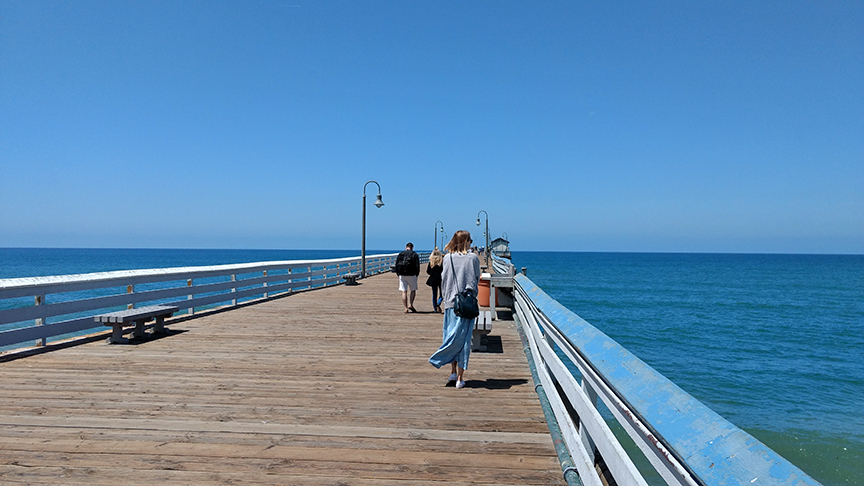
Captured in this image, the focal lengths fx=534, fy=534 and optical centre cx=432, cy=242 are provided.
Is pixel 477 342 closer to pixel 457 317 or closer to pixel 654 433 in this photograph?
pixel 457 317

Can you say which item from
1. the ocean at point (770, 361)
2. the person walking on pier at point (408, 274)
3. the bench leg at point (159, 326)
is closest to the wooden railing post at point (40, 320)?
the bench leg at point (159, 326)

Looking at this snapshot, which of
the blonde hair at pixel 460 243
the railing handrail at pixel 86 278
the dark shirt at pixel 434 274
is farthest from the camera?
the dark shirt at pixel 434 274

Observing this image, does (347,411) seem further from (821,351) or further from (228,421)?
(821,351)

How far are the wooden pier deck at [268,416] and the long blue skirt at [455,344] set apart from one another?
0.32 metres

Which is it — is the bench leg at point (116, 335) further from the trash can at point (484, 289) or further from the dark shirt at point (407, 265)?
the trash can at point (484, 289)


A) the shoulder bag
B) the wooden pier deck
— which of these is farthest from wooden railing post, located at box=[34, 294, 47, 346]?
the shoulder bag

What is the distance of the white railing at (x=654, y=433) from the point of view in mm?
1223

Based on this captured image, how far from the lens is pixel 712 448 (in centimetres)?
135

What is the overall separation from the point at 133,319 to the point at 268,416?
188 inches

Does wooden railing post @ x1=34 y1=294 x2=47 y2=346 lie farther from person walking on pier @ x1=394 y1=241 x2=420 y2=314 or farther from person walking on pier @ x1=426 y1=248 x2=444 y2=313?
person walking on pier @ x1=394 y1=241 x2=420 y2=314

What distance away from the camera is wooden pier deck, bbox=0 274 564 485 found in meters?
3.60

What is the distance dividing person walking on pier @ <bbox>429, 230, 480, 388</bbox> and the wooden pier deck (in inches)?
12.4

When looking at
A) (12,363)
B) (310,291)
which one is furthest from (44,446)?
(310,291)

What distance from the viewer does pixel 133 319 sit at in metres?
8.32
